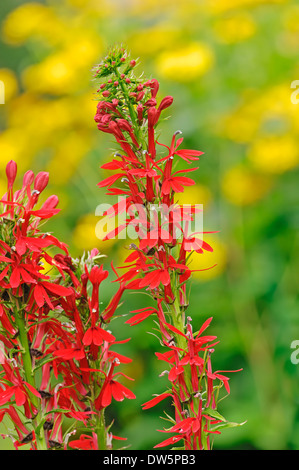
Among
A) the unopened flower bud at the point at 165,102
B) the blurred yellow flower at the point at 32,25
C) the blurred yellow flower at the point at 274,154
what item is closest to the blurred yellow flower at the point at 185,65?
the blurred yellow flower at the point at 274,154

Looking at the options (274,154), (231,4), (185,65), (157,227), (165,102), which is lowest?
(157,227)

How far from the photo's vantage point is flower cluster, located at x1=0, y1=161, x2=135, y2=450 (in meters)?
0.48

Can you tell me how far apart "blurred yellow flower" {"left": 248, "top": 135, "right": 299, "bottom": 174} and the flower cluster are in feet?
3.63

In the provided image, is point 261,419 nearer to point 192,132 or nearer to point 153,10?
point 192,132

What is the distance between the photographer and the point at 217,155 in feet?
5.68

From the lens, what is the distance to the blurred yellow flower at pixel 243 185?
5.15ft

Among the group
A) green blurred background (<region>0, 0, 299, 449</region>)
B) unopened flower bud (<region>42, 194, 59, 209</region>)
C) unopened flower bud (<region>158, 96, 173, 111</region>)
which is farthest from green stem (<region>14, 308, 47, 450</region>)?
green blurred background (<region>0, 0, 299, 449</region>)

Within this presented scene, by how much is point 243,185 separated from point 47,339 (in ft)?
3.66

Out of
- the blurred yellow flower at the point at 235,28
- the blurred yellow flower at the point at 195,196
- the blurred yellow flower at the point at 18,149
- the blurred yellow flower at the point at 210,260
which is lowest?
the blurred yellow flower at the point at 210,260

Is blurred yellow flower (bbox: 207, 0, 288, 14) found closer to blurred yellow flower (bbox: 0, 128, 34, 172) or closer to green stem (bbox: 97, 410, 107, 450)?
blurred yellow flower (bbox: 0, 128, 34, 172)

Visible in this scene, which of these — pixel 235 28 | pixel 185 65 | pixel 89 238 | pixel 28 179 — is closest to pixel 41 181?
pixel 28 179

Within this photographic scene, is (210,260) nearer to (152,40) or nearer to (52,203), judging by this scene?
(152,40)

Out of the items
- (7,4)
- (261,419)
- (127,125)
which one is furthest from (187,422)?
(7,4)

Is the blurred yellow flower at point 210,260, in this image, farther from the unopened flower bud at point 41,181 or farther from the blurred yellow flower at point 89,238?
the unopened flower bud at point 41,181
